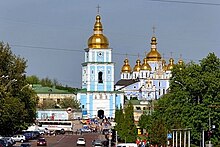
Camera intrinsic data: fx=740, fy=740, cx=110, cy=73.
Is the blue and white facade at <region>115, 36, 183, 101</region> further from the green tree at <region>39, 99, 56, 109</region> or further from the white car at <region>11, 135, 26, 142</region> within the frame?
the white car at <region>11, 135, 26, 142</region>

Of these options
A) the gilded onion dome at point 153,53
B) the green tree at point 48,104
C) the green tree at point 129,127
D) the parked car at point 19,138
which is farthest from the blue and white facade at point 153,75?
the green tree at point 129,127

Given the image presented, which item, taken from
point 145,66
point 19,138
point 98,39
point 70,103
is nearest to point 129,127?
point 19,138

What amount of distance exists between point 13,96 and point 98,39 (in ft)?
269

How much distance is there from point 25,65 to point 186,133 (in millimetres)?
25448

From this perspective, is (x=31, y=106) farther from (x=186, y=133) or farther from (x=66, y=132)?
(x=66, y=132)

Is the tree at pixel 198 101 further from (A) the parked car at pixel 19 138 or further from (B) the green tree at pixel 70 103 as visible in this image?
(B) the green tree at pixel 70 103

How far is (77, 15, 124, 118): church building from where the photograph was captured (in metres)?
154

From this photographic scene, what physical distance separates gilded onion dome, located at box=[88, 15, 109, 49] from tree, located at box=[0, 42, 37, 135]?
218 ft

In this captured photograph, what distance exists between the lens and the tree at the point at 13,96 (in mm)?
63550

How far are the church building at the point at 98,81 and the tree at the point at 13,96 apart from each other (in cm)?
6646

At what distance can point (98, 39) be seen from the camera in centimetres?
15525

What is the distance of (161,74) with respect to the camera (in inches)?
7461

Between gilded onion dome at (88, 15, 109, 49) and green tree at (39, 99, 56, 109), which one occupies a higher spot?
gilded onion dome at (88, 15, 109, 49)

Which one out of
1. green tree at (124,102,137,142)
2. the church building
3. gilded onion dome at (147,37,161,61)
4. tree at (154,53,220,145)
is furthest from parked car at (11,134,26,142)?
gilded onion dome at (147,37,161,61)
